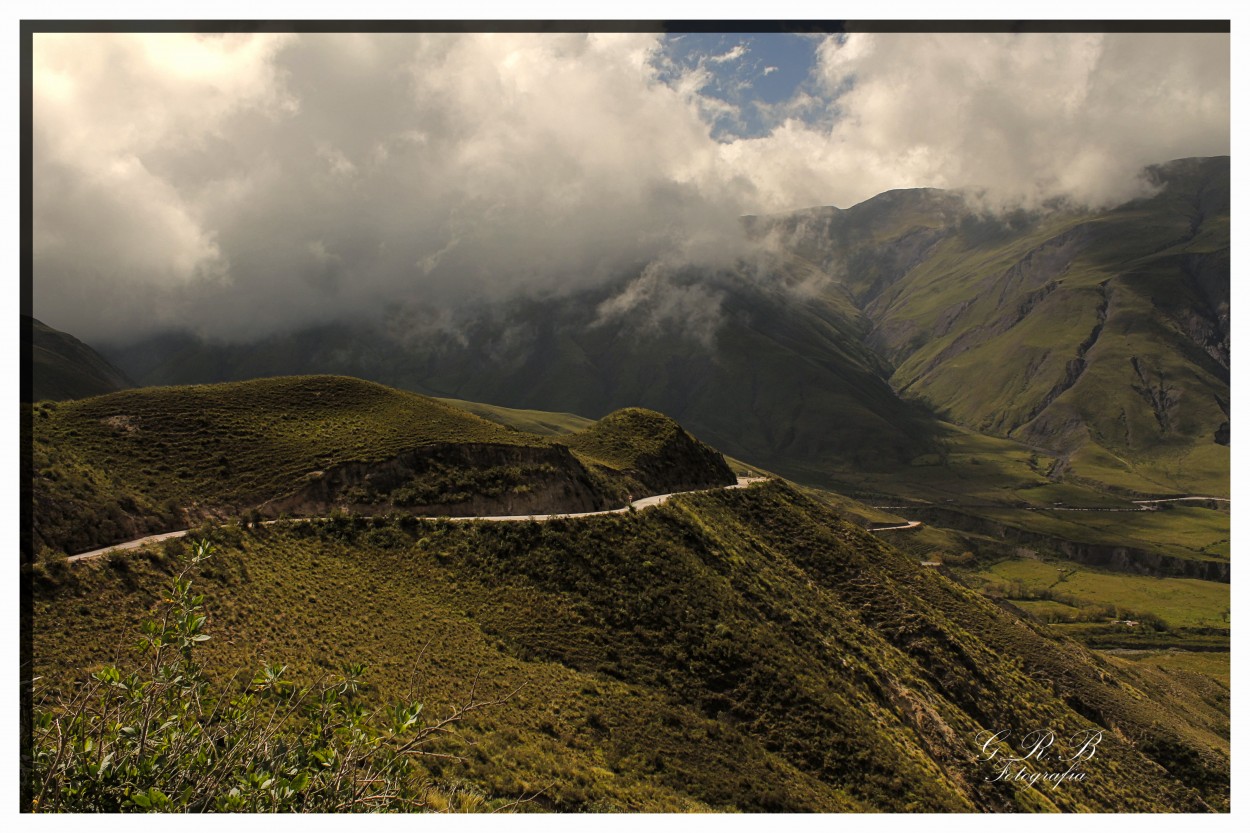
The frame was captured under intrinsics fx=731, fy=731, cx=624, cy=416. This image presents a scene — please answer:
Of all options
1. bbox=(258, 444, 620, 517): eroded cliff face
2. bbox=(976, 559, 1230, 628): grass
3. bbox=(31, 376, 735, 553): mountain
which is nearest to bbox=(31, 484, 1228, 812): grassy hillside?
bbox=(258, 444, 620, 517): eroded cliff face

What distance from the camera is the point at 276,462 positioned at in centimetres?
4434

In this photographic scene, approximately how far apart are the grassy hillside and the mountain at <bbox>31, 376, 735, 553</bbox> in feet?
14.1

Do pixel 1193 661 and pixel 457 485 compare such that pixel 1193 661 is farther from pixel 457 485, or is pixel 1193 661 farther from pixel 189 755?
pixel 189 755

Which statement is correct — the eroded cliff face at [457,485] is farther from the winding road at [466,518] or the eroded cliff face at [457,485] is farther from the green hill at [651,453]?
the green hill at [651,453]

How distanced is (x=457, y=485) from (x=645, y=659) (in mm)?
18597

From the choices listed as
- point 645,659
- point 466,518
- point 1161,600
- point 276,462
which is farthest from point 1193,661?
point 276,462

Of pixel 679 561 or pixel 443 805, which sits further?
pixel 679 561

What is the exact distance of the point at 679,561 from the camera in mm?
44625

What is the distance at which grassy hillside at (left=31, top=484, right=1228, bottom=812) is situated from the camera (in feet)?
83.6

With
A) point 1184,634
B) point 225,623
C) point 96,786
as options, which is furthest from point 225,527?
point 1184,634

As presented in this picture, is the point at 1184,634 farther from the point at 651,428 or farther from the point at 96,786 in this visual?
the point at 96,786

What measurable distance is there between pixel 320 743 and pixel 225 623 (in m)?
22.4

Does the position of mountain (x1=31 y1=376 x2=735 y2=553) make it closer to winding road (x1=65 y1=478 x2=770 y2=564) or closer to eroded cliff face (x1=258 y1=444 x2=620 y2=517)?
eroded cliff face (x1=258 y1=444 x2=620 y2=517)

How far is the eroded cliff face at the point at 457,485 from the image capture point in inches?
1695
